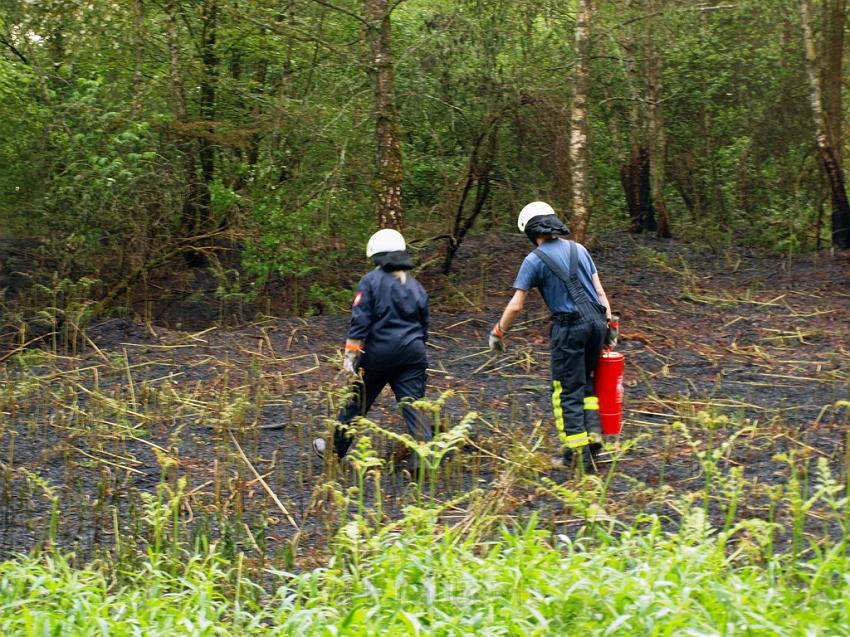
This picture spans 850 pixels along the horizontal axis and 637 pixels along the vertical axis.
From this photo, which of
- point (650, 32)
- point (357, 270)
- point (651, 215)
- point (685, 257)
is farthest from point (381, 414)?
point (651, 215)

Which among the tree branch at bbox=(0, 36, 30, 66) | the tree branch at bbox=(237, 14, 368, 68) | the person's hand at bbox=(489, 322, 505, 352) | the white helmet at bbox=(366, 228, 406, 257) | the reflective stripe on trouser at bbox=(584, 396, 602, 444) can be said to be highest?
the tree branch at bbox=(0, 36, 30, 66)

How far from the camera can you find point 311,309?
13875 mm

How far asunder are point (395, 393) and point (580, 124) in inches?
207

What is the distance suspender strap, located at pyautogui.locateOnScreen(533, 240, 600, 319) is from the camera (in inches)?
296

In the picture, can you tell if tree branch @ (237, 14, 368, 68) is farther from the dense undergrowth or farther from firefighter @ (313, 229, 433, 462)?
the dense undergrowth

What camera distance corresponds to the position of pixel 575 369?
7.55 meters

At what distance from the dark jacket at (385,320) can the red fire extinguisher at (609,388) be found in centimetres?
130

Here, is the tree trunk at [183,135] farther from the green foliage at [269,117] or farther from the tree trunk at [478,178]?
the tree trunk at [478,178]

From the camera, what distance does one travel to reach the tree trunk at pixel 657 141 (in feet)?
55.2

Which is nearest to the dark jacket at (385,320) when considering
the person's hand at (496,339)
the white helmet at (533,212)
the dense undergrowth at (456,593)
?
the person's hand at (496,339)

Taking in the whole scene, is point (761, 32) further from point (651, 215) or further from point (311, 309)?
point (311, 309)

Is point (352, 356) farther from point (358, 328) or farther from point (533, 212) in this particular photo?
point (533, 212)

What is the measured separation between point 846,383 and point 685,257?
7.04 metres

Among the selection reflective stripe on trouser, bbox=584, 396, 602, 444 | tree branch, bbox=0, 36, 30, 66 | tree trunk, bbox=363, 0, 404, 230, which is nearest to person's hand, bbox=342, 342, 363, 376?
reflective stripe on trouser, bbox=584, 396, 602, 444
